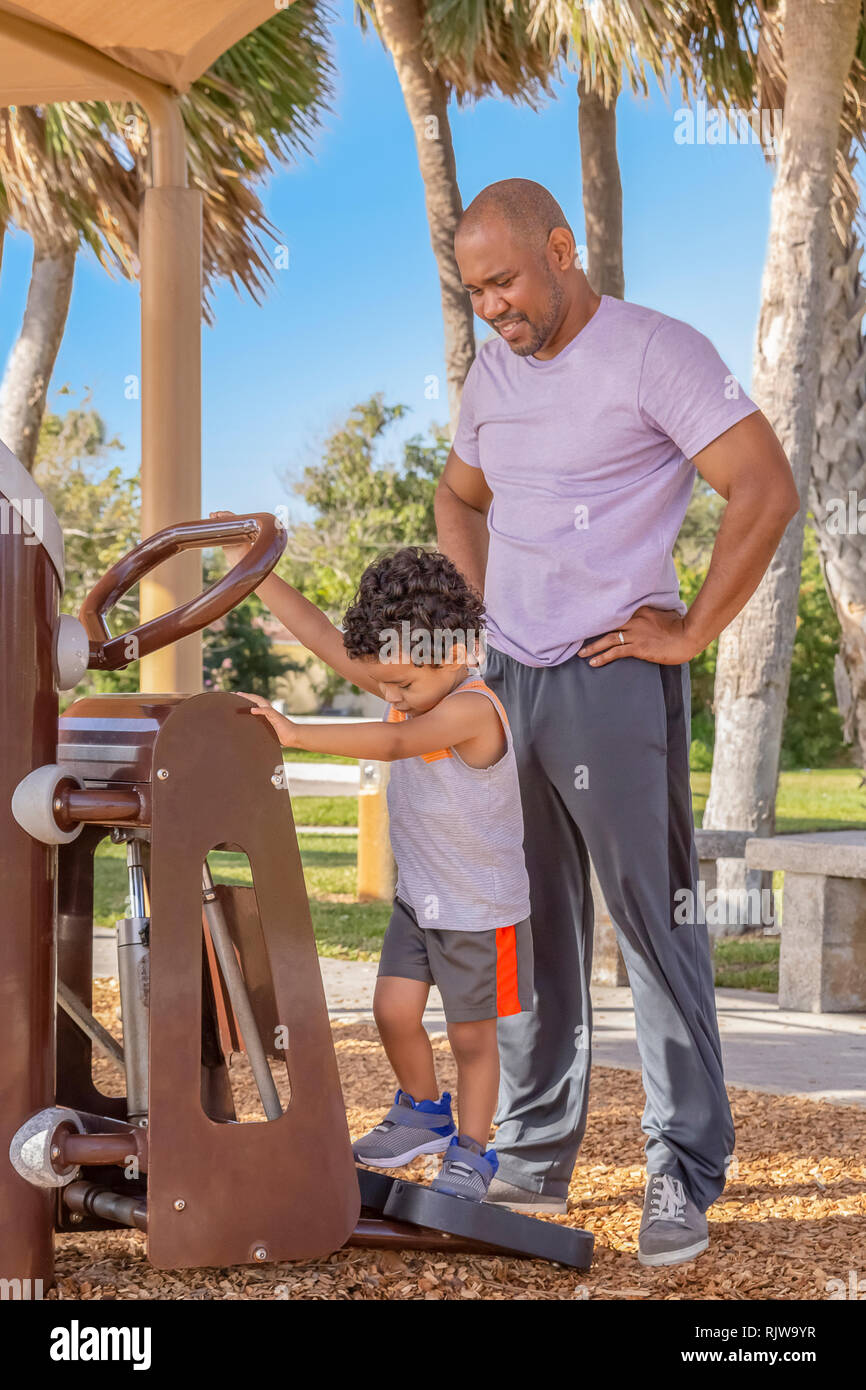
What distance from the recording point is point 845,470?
8695 millimetres

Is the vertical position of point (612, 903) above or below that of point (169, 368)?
below

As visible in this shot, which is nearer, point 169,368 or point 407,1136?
point 407,1136

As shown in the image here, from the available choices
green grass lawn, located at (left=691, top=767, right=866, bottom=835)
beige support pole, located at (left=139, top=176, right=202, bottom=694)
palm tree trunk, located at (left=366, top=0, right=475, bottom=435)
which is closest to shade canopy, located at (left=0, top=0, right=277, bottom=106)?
beige support pole, located at (left=139, top=176, right=202, bottom=694)

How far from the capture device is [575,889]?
2889 millimetres

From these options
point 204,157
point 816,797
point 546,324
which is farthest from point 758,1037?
point 816,797

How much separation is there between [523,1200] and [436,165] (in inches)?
242

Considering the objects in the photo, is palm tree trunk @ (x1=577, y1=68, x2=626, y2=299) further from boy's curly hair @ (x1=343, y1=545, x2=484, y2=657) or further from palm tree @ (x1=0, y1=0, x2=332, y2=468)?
boy's curly hair @ (x1=343, y1=545, x2=484, y2=657)

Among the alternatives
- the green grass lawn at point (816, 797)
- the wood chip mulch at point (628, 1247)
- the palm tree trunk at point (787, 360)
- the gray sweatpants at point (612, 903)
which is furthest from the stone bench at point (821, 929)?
the green grass lawn at point (816, 797)

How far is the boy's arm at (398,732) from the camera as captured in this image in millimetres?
2262

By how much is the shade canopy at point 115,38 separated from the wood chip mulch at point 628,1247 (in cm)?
299

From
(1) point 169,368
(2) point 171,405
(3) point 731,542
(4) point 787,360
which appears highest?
(4) point 787,360

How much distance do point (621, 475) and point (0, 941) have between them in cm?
142

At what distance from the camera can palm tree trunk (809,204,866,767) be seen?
27.9 ft

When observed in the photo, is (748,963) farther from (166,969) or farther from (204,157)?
(204,157)
